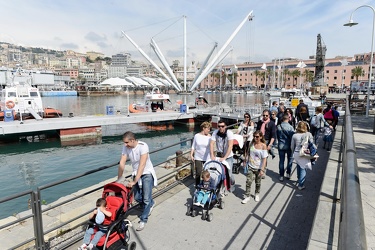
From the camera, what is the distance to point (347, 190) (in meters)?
2.59

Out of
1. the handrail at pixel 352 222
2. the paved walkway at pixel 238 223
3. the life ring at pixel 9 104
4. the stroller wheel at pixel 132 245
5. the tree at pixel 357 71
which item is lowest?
the paved walkway at pixel 238 223

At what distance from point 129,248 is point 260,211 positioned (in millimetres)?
2889

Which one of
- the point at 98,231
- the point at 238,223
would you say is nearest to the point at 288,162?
the point at 238,223

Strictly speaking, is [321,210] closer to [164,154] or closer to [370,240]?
[370,240]

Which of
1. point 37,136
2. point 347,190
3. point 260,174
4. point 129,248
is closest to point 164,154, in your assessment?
point 37,136

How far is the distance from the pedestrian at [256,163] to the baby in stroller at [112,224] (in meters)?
2.95

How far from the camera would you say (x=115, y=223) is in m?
4.01

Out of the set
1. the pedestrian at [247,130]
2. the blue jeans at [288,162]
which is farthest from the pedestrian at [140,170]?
the pedestrian at [247,130]

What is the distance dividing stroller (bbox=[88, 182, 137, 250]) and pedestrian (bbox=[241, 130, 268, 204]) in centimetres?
293

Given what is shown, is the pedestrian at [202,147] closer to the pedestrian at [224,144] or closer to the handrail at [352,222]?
the pedestrian at [224,144]

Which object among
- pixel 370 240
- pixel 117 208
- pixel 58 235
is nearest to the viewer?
pixel 370 240

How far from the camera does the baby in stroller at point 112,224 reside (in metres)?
3.95

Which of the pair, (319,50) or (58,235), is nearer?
(58,235)

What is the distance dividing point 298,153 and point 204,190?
2.92 metres
